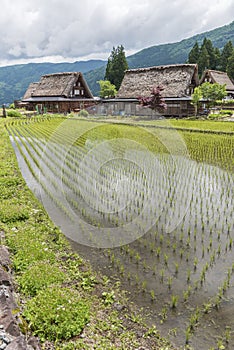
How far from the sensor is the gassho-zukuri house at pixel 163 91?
2594cm

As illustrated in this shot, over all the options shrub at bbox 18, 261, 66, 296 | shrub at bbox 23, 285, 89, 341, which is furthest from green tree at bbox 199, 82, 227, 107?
shrub at bbox 23, 285, 89, 341

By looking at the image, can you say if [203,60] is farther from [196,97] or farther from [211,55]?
[196,97]

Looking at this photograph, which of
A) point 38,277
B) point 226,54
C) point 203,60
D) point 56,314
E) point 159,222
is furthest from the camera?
point 226,54

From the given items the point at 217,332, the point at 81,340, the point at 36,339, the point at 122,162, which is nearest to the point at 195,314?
the point at 217,332

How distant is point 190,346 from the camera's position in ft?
8.70

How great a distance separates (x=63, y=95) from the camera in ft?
108

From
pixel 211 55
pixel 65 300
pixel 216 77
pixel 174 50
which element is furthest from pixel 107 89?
pixel 174 50

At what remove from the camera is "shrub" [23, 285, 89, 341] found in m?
2.71

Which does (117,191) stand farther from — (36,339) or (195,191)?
(36,339)

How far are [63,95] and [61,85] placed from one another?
1941 mm

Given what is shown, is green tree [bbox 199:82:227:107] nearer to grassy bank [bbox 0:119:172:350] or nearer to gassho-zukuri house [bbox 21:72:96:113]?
gassho-zukuri house [bbox 21:72:96:113]

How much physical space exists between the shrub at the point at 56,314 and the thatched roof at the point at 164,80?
25473 millimetres

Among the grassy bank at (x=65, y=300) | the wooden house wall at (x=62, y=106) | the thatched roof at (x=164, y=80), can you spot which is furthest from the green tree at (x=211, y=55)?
the grassy bank at (x=65, y=300)

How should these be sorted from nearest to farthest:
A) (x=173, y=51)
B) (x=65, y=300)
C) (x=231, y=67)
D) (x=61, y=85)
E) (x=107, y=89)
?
(x=65, y=300)
(x=61, y=85)
(x=107, y=89)
(x=231, y=67)
(x=173, y=51)
